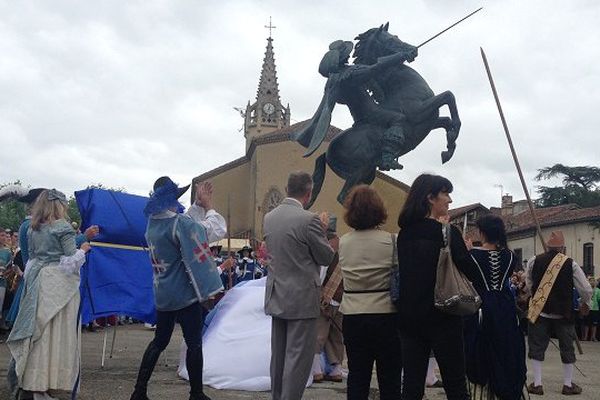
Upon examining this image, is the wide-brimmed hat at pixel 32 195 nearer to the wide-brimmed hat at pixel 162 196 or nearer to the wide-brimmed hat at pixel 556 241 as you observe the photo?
the wide-brimmed hat at pixel 162 196

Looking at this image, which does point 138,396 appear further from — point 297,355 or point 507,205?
point 507,205

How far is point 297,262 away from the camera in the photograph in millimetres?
5004

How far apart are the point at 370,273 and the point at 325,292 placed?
6.69ft

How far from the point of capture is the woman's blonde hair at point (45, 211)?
5793mm

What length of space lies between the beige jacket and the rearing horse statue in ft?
9.10

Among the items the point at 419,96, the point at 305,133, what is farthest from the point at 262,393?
the point at 419,96

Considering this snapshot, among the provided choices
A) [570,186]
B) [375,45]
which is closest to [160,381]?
[375,45]

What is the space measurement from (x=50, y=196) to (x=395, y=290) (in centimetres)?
304

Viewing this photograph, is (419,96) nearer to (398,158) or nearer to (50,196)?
(398,158)

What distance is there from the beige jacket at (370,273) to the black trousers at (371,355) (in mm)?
70

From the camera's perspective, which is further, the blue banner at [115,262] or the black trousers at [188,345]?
the blue banner at [115,262]

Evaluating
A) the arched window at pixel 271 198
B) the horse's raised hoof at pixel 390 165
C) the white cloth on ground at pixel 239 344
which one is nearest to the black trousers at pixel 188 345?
the white cloth on ground at pixel 239 344

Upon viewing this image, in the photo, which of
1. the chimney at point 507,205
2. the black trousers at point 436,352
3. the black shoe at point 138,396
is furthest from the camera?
the chimney at point 507,205

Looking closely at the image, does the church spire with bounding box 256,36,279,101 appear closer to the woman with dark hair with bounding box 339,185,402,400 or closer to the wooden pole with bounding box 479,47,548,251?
the wooden pole with bounding box 479,47,548,251
